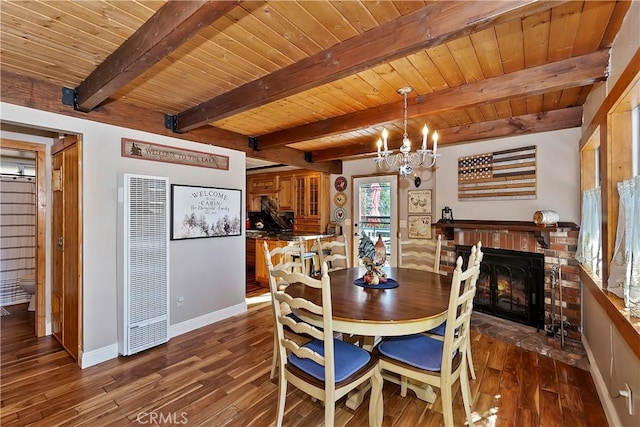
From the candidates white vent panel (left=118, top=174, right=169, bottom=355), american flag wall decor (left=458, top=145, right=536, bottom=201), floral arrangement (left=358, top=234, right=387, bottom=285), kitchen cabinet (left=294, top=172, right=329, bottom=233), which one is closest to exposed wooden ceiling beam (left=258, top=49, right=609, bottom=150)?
floral arrangement (left=358, top=234, right=387, bottom=285)

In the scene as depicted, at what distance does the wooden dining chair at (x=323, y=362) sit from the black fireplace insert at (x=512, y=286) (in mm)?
2558

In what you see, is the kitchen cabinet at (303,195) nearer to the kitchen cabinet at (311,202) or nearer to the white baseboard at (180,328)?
the kitchen cabinet at (311,202)

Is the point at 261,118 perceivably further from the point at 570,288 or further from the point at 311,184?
the point at 570,288

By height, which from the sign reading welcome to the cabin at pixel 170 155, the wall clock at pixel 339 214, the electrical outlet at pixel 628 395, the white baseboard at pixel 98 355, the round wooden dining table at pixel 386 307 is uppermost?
→ the sign reading welcome to the cabin at pixel 170 155

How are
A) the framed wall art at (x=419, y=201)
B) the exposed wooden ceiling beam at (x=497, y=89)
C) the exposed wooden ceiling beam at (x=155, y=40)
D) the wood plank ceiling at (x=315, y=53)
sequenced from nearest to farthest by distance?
the exposed wooden ceiling beam at (x=155, y=40), the wood plank ceiling at (x=315, y=53), the exposed wooden ceiling beam at (x=497, y=89), the framed wall art at (x=419, y=201)

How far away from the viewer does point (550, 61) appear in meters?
2.03

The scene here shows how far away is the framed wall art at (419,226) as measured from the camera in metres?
4.63

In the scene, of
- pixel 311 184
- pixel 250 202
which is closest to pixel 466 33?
pixel 311 184

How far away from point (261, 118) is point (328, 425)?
2.88 meters

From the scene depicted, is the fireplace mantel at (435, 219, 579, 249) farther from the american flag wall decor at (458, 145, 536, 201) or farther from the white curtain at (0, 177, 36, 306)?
the white curtain at (0, 177, 36, 306)

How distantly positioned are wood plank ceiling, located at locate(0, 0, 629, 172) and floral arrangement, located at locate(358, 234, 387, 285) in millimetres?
1259

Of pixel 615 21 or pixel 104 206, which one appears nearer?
pixel 615 21

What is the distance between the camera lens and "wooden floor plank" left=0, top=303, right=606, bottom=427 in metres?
1.95

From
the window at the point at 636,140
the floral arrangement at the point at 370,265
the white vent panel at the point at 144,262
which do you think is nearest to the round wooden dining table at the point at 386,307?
the floral arrangement at the point at 370,265
